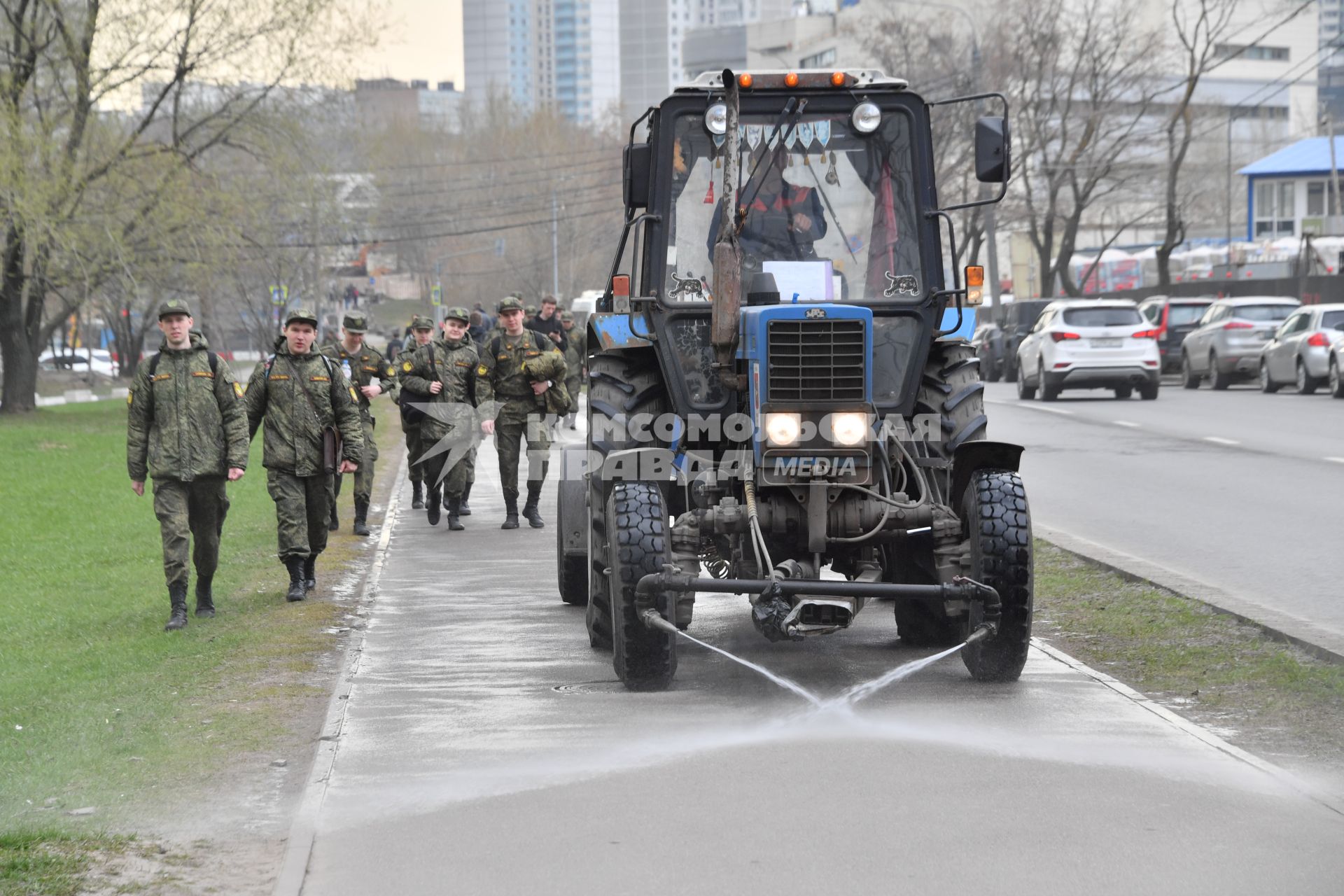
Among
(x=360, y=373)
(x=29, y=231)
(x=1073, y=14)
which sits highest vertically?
(x=1073, y=14)

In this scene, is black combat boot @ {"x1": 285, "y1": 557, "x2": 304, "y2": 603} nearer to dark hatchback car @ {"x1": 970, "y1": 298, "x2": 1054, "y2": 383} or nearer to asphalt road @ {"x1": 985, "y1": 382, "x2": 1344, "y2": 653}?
asphalt road @ {"x1": 985, "y1": 382, "x2": 1344, "y2": 653}

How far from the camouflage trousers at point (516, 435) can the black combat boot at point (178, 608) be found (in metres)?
4.51

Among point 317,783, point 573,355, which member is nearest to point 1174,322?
point 573,355

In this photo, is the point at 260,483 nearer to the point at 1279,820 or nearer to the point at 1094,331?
the point at 1094,331

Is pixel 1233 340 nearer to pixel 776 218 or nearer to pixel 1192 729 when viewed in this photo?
pixel 776 218

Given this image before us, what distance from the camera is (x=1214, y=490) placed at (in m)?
15.7

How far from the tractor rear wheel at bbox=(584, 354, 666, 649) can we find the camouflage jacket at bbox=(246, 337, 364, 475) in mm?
2821

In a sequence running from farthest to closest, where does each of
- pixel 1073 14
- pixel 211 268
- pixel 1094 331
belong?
pixel 1073 14
pixel 211 268
pixel 1094 331

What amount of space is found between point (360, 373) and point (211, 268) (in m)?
19.9

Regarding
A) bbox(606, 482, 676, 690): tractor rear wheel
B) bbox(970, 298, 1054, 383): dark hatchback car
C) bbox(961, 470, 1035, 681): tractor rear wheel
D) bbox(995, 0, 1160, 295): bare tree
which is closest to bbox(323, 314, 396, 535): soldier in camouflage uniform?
bbox(606, 482, 676, 690): tractor rear wheel

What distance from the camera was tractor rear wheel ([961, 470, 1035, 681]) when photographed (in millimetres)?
7371

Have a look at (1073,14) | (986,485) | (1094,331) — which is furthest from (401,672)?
(1073,14)

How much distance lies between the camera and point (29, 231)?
30.2 meters

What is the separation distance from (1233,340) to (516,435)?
21.3 meters
